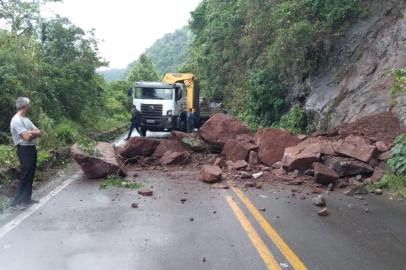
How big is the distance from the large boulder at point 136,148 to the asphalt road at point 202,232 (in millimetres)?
3872

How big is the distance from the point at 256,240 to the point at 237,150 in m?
7.40

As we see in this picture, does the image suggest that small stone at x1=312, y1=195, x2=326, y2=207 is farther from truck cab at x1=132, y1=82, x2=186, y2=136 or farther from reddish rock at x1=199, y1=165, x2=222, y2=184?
truck cab at x1=132, y1=82, x2=186, y2=136

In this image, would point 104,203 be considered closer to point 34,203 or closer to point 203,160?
point 34,203

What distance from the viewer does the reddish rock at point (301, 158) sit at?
11648 mm

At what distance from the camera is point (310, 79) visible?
68.2ft

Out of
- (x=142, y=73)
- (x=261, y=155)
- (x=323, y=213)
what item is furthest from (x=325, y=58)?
(x=142, y=73)

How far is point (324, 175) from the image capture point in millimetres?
10547

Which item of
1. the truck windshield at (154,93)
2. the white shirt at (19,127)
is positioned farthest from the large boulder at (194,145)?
the truck windshield at (154,93)

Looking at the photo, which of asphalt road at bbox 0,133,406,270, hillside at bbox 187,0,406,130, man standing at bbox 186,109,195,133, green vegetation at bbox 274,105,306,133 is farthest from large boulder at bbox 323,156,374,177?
man standing at bbox 186,109,195,133

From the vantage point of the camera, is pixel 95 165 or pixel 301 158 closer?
pixel 301 158

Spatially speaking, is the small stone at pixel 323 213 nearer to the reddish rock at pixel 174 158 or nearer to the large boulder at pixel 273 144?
the large boulder at pixel 273 144

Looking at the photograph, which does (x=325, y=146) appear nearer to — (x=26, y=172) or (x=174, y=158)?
(x=174, y=158)

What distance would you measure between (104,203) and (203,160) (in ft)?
18.6

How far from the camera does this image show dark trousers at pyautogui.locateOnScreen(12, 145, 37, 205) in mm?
8906
